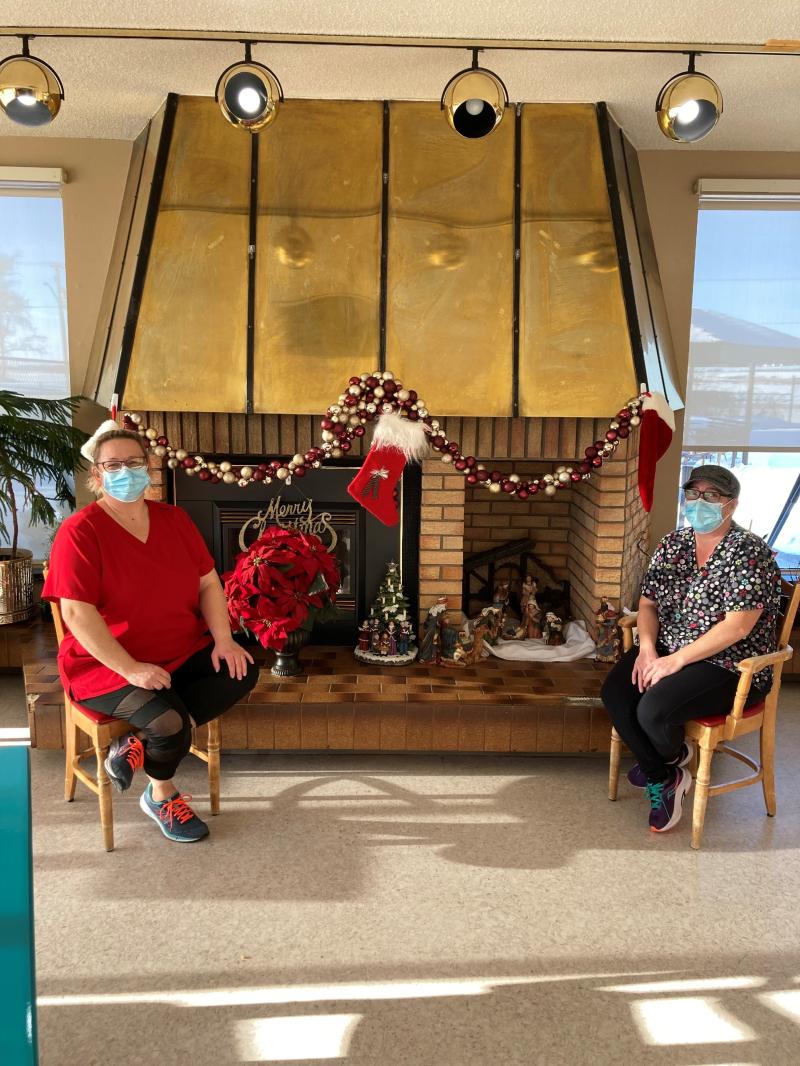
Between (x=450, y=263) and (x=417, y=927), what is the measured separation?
8.03 ft

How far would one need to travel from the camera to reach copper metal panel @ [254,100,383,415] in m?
3.45

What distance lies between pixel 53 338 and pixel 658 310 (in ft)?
9.60

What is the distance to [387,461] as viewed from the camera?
3.44 meters

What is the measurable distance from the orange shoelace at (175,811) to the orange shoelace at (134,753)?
0.17 metres

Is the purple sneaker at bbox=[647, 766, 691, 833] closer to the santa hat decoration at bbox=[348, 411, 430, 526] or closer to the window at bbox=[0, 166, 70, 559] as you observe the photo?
the santa hat decoration at bbox=[348, 411, 430, 526]

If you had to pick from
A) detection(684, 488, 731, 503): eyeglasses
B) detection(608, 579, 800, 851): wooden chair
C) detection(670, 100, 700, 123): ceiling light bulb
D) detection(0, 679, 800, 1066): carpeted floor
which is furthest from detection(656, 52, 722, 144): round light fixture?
detection(0, 679, 800, 1066): carpeted floor

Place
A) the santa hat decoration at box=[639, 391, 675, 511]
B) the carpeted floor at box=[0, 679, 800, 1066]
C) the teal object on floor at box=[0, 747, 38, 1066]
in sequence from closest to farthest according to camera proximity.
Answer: the teal object on floor at box=[0, 747, 38, 1066]
the carpeted floor at box=[0, 679, 800, 1066]
the santa hat decoration at box=[639, 391, 675, 511]

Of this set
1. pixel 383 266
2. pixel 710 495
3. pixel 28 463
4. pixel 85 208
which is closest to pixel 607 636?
pixel 710 495

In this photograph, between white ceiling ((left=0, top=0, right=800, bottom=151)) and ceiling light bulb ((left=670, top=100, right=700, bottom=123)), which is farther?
ceiling light bulb ((left=670, top=100, right=700, bottom=123))

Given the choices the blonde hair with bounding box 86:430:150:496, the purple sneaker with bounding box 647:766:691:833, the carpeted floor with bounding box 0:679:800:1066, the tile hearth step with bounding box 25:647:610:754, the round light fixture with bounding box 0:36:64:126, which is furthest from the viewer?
the tile hearth step with bounding box 25:647:610:754

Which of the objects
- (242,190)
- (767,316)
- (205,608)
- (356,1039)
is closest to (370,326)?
(242,190)

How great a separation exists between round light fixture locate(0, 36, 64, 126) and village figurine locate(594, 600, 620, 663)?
279 centimetres

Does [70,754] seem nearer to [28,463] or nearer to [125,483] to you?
[125,483]

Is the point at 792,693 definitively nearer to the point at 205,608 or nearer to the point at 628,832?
the point at 628,832
